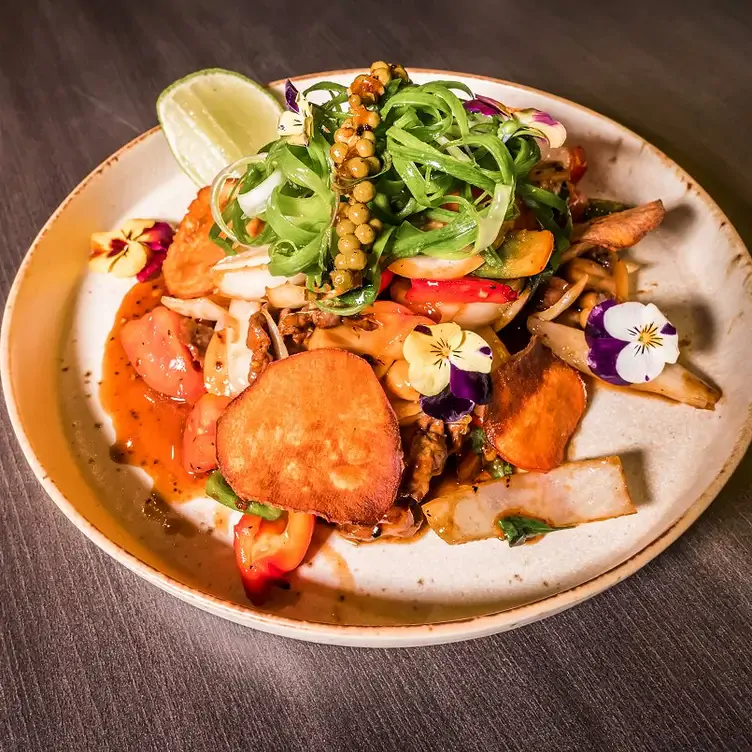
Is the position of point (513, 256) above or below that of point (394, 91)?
below

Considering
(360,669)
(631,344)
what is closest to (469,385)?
(631,344)

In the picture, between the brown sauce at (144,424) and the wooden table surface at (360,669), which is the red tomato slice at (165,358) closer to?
the brown sauce at (144,424)

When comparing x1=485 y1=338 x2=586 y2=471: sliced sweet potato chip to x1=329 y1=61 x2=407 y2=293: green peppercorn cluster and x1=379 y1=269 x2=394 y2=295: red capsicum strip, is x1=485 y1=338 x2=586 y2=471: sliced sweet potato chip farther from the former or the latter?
x1=329 y1=61 x2=407 y2=293: green peppercorn cluster

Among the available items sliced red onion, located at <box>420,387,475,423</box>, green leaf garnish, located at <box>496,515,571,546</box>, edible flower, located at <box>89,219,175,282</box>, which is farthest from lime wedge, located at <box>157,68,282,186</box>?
green leaf garnish, located at <box>496,515,571,546</box>

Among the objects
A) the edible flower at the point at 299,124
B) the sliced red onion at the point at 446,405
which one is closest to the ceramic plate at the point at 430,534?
the sliced red onion at the point at 446,405

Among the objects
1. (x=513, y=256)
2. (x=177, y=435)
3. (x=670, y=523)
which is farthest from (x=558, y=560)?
(x=177, y=435)

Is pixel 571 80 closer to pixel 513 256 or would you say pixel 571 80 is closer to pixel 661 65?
pixel 661 65

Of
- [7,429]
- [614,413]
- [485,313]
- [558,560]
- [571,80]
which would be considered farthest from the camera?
[571,80]
